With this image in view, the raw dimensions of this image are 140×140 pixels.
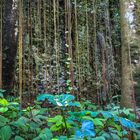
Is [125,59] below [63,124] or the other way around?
the other way around

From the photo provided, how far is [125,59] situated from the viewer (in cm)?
465

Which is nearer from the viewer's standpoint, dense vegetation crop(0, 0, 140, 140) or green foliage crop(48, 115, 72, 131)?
green foliage crop(48, 115, 72, 131)

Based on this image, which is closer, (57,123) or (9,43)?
(57,123)

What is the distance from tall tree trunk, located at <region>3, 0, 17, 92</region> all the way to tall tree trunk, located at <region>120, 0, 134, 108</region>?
1841mm

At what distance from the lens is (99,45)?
6473 millimetres

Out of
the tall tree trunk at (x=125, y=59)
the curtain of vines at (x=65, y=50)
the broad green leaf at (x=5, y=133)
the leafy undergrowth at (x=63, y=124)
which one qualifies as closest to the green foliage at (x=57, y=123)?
the leafy undergrowth at (x=63, y=124)

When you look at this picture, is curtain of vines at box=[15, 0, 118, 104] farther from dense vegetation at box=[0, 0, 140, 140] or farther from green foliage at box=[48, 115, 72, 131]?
green foliage at box=[48, 115, 72, 131]

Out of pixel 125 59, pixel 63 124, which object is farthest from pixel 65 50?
pixel 63 124

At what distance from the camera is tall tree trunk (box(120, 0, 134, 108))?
4559 mm

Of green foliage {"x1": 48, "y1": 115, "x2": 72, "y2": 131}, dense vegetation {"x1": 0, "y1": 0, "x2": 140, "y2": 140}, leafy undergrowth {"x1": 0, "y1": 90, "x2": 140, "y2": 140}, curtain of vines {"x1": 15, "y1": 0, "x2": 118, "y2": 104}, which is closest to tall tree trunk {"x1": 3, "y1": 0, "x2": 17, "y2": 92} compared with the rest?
dense vegetation {"x1": 0, "y1": 0, "x2": 140, "y2": 140}

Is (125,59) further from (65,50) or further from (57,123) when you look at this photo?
(57,123)

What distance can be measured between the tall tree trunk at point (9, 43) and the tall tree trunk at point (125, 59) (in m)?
1.84

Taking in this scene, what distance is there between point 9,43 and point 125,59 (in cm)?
196

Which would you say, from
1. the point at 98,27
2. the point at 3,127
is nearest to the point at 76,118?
the point at 3,127
